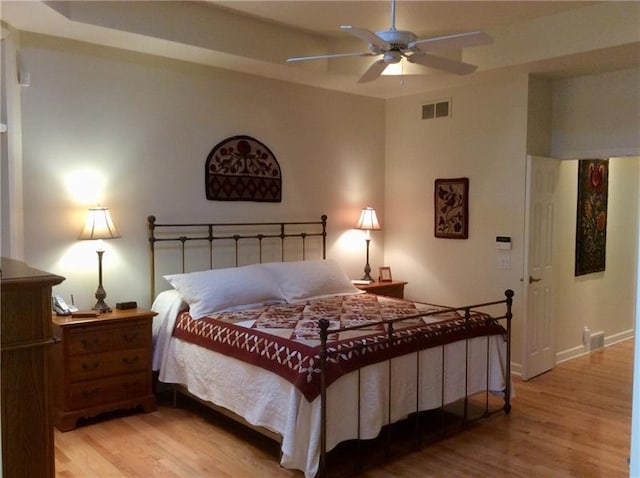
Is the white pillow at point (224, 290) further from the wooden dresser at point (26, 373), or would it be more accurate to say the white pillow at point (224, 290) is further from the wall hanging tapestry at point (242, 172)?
the wooden dresser at point (26, 373)

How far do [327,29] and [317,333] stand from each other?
8.36 feet

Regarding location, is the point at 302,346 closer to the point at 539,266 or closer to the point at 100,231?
the point at 100,231

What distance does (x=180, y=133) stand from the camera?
4441 millimetres

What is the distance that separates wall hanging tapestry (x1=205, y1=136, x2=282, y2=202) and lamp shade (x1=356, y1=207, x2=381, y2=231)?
96 centimetres

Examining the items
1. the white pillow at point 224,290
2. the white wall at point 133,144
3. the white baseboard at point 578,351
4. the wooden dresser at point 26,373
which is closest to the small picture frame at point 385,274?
the white wall at point 133,144

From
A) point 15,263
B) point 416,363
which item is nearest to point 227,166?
point 416,363

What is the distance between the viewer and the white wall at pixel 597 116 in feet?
14.9

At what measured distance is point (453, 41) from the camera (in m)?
2.89

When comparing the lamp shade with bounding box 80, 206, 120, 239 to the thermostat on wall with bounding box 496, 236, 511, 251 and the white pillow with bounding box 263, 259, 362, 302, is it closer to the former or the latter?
the white pillow with bounding box 263, 259, 362, 302

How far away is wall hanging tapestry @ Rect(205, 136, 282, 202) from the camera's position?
4629 mm

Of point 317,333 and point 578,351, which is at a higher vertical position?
point 317,333

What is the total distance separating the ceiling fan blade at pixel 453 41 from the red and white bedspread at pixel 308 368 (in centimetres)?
167

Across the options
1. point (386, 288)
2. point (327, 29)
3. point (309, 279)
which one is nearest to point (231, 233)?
point (309, 279)

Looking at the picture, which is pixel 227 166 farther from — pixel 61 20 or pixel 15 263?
pixel 15 263
